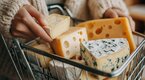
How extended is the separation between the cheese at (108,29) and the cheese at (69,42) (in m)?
0.03

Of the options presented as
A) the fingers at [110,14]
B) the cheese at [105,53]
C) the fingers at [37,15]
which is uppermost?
the fingers at [37,15]

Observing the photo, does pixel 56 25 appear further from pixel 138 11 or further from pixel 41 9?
pixel 138 11

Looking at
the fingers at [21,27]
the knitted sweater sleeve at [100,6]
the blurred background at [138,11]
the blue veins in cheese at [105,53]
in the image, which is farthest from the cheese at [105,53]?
the blurred background at [138,11]

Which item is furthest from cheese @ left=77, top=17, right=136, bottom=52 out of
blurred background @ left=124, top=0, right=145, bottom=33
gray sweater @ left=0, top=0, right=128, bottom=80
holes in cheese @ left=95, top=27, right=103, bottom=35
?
blurred background @ left=124, top=0, right=145, bottom=33

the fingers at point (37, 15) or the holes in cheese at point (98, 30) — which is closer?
the fingers at point (37, 15)

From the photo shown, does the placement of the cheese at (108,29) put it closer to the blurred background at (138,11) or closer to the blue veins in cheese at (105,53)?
the blue veins in cheese at (105,53)

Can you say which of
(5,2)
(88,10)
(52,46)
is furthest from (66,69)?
(88,10)

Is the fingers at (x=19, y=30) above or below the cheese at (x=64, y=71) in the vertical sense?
above

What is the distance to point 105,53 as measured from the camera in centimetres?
41

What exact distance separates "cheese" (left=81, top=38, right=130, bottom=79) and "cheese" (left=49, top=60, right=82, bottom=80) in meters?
0.03

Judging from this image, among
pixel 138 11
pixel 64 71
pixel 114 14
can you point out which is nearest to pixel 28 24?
pixel 64 71

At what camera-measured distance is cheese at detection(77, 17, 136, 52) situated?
0.53 m

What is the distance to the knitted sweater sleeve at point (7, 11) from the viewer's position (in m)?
0.43

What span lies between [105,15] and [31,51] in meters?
0.28
